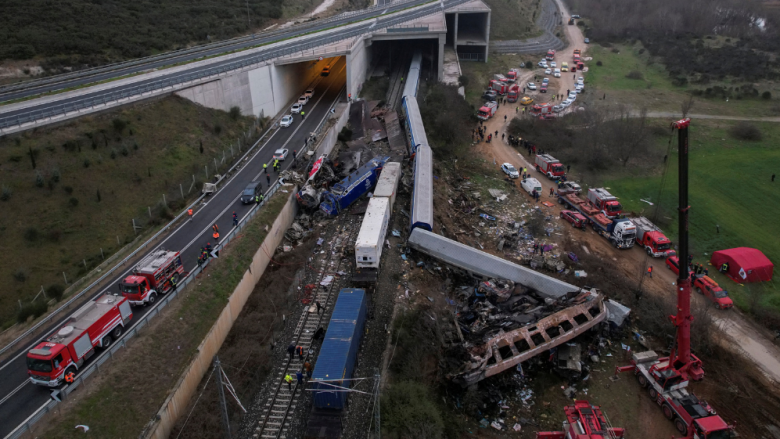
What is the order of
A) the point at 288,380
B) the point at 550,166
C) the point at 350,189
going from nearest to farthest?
the point at 288,380, the point at 350,189, the point at 550,166

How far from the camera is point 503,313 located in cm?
2800

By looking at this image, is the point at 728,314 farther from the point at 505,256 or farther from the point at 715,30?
the point at 715,30

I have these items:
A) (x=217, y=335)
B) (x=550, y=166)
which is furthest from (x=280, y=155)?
(x=550, y=166)

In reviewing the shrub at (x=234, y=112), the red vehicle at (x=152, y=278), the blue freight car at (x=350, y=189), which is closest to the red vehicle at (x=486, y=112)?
the blue freight car at (x=350, y=189)

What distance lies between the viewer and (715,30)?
96750 millimetres

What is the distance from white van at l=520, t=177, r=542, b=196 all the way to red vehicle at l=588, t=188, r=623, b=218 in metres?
4.45

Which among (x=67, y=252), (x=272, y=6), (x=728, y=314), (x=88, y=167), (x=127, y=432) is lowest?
(x=728, y=314)

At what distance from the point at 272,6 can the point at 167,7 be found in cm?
2016

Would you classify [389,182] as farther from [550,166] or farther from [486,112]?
[486,112]

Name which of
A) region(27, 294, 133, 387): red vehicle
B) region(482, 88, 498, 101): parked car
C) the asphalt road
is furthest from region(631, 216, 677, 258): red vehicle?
region(482, 88, 498, 101): parked car

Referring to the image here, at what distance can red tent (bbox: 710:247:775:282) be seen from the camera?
3275 centimetres

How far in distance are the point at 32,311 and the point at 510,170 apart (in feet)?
124

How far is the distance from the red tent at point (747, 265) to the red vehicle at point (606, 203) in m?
7.91

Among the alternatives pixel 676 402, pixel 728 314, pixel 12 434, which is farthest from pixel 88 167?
pixel 728 314
